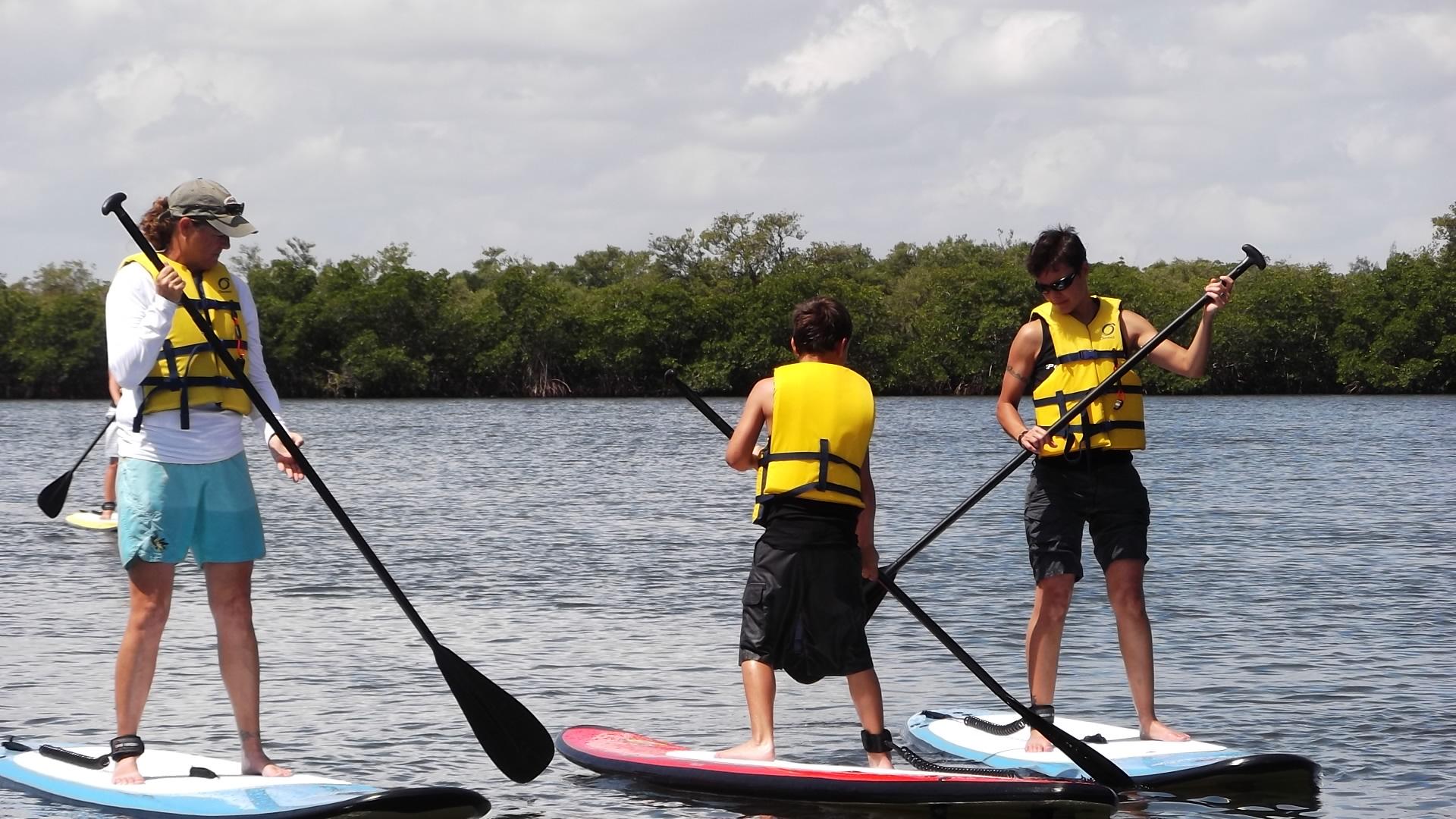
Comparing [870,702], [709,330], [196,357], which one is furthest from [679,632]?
[709,330]

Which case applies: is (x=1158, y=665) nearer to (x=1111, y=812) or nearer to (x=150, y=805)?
(x=1111, y=812)

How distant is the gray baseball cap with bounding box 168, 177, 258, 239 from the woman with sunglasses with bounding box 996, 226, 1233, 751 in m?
2.78

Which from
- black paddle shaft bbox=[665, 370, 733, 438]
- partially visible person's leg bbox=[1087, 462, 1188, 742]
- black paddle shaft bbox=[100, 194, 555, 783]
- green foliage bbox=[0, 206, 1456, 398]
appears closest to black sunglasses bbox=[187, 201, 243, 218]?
black paddle shaft bbox=[100, 194, 555, 783]

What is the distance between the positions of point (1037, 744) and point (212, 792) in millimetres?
3071

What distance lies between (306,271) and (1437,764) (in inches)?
3971

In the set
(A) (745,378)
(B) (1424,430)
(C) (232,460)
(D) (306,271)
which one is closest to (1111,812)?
(C) (232,460)

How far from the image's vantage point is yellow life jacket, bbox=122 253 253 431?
565cm

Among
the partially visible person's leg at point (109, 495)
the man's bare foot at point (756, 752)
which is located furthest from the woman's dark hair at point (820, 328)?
the partially visible person's leg at point (109, 495)

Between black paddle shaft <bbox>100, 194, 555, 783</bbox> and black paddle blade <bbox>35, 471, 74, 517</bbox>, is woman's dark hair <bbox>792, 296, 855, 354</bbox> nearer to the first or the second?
black paddle shaft <bbox>100, 194, 555, 783</bbox>

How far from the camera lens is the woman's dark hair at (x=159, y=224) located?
579 cm

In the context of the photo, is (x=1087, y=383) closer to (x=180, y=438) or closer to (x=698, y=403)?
(x=698, y=403)

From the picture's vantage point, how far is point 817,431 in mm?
5934

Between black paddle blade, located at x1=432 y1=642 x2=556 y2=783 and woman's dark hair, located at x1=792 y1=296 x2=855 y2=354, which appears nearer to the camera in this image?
woman's dark hair, located at x1=792 y1=296 x2=855 y2=354

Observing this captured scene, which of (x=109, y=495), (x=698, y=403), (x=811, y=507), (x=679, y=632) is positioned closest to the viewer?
(x=811, y=507)
